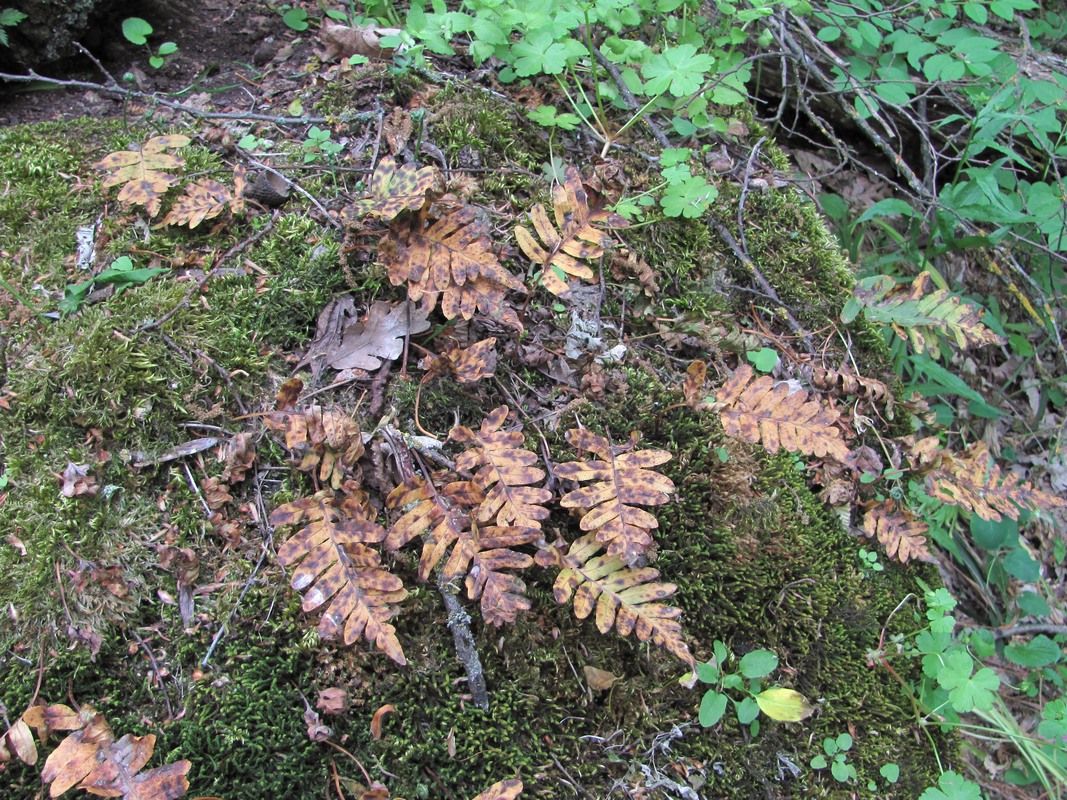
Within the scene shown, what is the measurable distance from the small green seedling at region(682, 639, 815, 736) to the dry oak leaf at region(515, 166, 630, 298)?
57.4 inches

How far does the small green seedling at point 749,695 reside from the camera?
7.68 feet

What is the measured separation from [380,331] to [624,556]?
1.22 m

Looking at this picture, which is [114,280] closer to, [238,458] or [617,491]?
[238,458]

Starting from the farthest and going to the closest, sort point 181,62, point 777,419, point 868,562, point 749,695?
point 181,62 → point 868,562 → point 777,419 → point 749,695

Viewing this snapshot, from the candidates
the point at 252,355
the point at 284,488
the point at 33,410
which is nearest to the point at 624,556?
the point at 284,488

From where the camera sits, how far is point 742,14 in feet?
10.3

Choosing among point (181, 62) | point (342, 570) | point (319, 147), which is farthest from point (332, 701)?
point (181, 62)

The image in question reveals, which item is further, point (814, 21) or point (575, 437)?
point (814, 21)

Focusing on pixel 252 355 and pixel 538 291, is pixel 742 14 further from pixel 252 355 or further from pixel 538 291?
pixel 252 355

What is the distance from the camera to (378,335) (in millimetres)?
2596

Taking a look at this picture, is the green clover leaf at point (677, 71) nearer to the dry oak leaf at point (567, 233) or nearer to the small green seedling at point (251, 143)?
the dry oak leaf at point (567, 233)

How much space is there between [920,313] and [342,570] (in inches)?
111

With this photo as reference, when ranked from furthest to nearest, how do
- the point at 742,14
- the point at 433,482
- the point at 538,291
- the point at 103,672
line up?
the point at 742,14 < the point at 538,291 < the point at 433,482 < the point at 103,672

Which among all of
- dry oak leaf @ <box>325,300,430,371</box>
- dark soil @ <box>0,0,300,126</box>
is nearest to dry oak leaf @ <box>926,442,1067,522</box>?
dry oak leaf @ <box>325,300,430,371</box>
